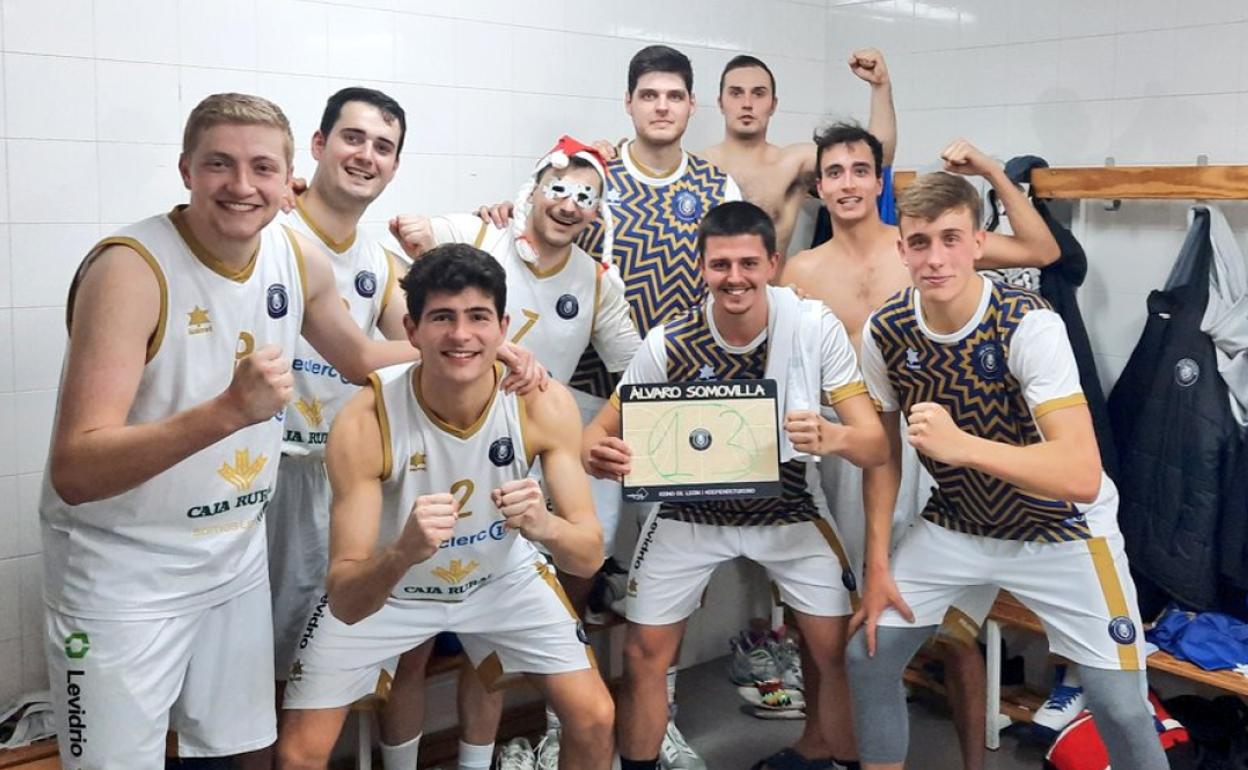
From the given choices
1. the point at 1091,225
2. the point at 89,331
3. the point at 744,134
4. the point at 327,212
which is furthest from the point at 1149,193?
the point at 89,331

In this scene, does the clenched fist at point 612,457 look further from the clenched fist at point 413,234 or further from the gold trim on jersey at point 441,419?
the clenched fist at point 413,234

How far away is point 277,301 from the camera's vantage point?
8.94 feet

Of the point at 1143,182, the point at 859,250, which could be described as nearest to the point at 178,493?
the point at 859,250

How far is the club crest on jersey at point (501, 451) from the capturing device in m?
2.88

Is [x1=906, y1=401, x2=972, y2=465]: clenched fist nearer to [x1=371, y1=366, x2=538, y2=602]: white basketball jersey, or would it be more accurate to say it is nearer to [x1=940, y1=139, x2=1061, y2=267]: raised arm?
[x1=371, y1=366, x2=538, y2=602]: white basketball jersey

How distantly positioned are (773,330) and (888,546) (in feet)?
2.15

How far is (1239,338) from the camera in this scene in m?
3.66

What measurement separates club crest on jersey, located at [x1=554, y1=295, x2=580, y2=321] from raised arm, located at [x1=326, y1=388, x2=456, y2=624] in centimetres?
81

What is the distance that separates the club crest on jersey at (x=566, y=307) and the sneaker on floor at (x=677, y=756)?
4.28 ft

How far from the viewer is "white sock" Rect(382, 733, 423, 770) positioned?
3.31 meters

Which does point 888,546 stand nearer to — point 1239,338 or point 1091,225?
point 1239,338

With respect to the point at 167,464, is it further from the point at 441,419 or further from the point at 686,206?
the point at 686,206

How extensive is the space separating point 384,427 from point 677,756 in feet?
5.27

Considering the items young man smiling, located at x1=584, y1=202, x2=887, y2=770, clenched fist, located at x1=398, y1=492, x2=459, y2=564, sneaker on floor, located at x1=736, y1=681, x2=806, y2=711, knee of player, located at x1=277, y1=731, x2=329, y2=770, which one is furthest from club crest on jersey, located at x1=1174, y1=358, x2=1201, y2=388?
knee of player, located at x1=277, y1=731, x2=329, y2=770
